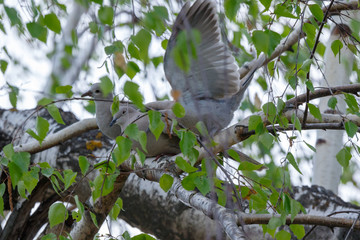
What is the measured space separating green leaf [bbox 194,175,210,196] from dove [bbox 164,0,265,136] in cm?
42

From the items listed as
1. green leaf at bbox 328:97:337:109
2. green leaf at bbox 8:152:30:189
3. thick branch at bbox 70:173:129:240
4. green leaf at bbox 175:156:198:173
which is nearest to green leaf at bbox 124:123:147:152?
green leaf at bbox 175:156:198:173

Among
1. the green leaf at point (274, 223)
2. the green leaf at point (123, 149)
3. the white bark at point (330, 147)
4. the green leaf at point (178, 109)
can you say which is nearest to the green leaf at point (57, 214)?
the green leaf at point (123, 149)

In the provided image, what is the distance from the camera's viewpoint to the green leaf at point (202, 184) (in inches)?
68.4

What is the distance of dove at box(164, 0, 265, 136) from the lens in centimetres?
227

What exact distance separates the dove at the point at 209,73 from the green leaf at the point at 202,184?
1.37ft

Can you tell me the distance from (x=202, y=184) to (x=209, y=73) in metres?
0.77

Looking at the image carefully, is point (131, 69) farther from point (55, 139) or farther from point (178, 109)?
point (55, 139)

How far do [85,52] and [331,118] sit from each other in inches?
37.0

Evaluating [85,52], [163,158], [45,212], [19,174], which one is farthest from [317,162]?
[19,174]

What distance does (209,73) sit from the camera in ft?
7.90

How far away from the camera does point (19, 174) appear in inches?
68.1

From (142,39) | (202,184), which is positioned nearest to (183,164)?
(202,184)

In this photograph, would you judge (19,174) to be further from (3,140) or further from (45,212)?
(3,140)

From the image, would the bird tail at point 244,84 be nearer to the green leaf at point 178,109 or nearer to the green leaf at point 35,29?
the green leaf at point 178,109
